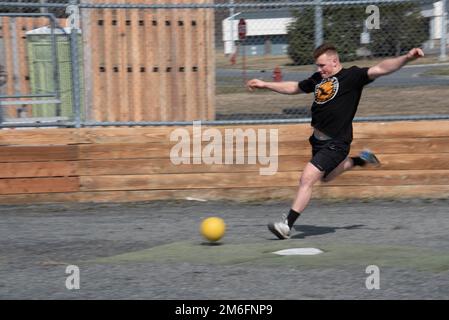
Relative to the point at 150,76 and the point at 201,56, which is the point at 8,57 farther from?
the point at 201,56

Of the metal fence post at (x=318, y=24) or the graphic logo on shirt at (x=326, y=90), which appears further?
the metal fence post at (x=318, y=24)

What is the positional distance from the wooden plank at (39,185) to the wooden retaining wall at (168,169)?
1 cm

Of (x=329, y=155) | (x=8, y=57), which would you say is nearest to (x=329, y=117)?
(x=329, y=155)

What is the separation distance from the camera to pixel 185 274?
6.86m

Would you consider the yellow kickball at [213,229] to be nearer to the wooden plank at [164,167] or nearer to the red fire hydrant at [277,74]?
the wooden plank at [164,167]

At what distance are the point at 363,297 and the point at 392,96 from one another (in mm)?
5784

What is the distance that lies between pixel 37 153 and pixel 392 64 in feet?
15.9

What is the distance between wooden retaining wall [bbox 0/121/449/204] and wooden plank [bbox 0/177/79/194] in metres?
0.01

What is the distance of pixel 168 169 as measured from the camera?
35.5ft

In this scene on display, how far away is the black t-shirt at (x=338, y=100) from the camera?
821cm

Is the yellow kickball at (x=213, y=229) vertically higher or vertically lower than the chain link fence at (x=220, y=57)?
lower

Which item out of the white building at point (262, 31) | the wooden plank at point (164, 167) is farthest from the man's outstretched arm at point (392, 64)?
the white building at point (262, 31)

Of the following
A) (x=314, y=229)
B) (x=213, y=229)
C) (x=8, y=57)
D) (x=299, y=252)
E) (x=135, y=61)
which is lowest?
(x=314, y=229)

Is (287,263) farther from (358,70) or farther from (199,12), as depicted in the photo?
(199,12)
